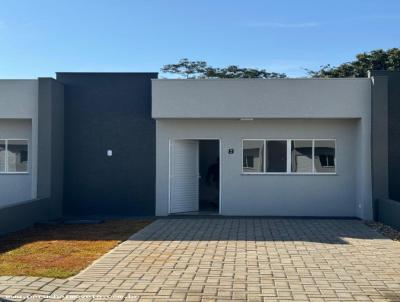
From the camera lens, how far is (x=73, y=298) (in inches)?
263

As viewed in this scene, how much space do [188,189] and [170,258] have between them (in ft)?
24.0

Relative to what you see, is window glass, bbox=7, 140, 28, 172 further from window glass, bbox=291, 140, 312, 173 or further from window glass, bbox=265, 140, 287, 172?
window glass, bbox=291, 140, 312, 173

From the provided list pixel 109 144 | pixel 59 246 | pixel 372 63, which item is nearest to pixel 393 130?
pixel 109 144

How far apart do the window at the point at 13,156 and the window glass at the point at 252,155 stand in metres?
6.97

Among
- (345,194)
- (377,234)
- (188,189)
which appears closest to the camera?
(377,234)

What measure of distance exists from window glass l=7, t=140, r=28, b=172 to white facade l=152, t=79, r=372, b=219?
4337mm

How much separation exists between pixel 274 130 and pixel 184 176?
10.5 ft

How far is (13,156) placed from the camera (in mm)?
16469

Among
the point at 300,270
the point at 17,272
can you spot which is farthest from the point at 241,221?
the point at 17,272

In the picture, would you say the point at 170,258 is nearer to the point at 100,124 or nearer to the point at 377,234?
the point at 377,234

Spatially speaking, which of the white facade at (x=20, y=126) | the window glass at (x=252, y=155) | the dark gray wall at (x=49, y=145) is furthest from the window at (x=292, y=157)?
the white facade at (x=20, y=126)

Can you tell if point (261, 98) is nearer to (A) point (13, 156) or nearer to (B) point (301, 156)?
(B) point (301, 156)

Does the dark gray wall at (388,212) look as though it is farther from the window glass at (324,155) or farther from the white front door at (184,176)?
the white front door at (184,176)

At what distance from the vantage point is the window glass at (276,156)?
15758 millimetres
